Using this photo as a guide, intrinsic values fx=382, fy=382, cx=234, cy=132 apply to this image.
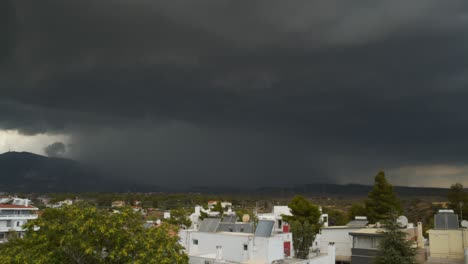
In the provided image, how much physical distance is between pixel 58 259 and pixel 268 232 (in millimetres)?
23498

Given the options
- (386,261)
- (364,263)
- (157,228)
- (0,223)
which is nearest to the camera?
(157,228)

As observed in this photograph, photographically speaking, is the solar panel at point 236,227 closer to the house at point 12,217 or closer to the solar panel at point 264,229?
the solar panel at point 264,229

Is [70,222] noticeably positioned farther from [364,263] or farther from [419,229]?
[419,229]

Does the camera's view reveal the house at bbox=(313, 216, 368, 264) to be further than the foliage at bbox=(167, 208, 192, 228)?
No

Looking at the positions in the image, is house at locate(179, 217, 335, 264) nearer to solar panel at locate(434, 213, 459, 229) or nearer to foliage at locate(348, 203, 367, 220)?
solar panel at locate(434, 213, 459, 229)

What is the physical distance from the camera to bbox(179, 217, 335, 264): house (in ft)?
137

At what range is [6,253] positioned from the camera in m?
25.5

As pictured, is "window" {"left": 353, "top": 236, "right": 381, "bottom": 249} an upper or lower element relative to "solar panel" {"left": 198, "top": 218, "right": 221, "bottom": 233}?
lower

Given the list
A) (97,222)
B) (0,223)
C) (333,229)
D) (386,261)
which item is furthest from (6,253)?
(0,223)

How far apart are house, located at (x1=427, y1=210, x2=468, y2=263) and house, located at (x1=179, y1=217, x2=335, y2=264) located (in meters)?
12.7

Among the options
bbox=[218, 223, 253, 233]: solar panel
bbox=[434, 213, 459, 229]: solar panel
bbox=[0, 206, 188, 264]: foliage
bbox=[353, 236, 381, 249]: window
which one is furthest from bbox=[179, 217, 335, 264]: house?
bbox=[0, 206, 188, 264]: foliage

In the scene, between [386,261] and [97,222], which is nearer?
[97,222]

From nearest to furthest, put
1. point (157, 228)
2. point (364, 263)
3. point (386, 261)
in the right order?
point (157, 228), point (386, 261), point (364, 263)

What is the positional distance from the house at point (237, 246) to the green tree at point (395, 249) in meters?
8.78
